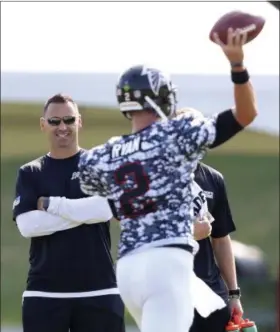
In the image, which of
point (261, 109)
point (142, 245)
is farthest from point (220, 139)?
point (261, 109)

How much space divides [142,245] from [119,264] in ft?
0.50

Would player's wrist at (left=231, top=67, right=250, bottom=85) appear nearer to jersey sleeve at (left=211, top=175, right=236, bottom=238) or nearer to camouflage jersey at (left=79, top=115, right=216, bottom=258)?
camouflage jersey at (left=79, top=115, right=216, bottom=258)

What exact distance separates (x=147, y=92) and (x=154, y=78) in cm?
7

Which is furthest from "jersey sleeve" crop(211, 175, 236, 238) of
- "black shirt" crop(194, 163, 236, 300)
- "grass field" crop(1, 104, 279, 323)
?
"grass field" crop(1, 104, 279, 323)

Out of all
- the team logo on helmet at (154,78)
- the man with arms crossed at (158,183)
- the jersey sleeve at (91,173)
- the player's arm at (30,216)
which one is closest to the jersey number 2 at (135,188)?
the man with arms crossed at (158,183)

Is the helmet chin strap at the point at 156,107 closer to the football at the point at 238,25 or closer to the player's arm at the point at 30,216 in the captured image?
the football at the point at 238,25

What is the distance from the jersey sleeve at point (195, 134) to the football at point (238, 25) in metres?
0.34

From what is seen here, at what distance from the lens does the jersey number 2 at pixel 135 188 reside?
5.66m

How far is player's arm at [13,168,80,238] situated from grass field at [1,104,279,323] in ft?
14.7

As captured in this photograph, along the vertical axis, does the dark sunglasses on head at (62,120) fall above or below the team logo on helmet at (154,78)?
below

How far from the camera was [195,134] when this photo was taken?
5.53m

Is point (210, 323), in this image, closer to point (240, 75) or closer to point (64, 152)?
point (64, 152)

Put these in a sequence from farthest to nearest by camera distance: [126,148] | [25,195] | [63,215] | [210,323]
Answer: [25,195]
[63,215]
[210,323]
[126,148]

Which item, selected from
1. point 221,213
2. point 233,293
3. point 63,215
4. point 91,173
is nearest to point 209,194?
point 221,213
